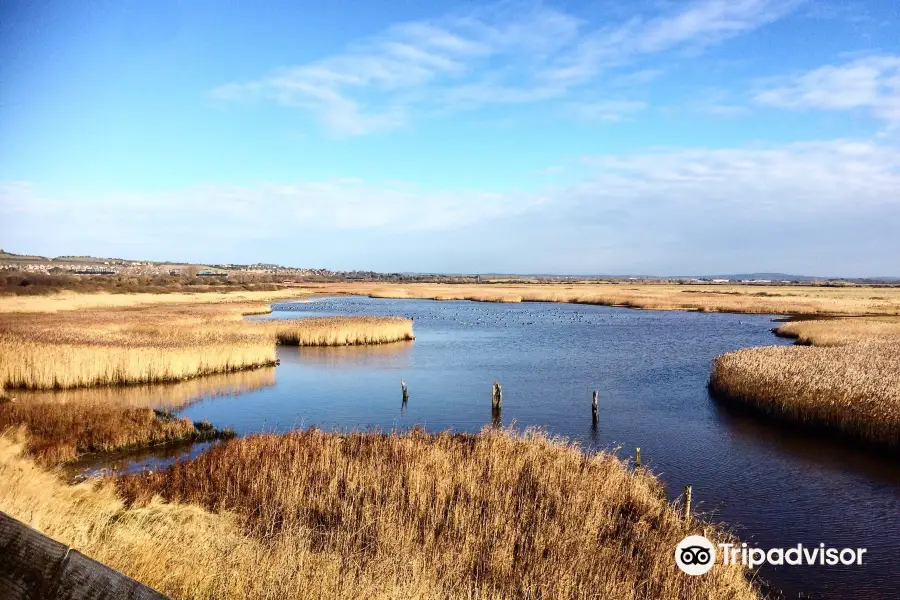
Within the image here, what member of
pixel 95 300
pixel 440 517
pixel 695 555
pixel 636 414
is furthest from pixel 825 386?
pixel 95 300

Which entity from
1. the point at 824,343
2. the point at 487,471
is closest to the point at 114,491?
the point at 487,471

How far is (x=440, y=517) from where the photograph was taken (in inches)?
345

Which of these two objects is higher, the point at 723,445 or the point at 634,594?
the point at 634,594

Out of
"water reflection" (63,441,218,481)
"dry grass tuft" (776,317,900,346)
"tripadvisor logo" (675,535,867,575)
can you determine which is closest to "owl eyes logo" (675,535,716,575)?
"tripadvisor logo" (675,535,867,575)

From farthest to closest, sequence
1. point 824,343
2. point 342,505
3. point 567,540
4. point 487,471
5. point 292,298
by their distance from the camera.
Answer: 1. point 292,298
2. point 824,343
3. point 487,471
4. point 342,505
5. point 567,540

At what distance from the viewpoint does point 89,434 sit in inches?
602

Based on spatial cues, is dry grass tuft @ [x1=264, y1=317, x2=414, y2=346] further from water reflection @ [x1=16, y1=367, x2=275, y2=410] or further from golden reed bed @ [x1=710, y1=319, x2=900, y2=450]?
golden reed bed @ [x1=710, y1=319, x2=900, y2=450]

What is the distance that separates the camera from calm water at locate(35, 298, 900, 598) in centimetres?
1130

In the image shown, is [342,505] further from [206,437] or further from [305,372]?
[305,372]

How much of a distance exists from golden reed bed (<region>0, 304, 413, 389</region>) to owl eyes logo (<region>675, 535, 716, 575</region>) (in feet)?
71.8

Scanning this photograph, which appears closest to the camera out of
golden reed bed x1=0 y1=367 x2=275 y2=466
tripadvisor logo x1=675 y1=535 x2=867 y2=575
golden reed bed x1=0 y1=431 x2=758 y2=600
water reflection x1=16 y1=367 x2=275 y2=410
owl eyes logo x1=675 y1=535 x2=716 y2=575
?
golden reed bed x1=0 y1=431 x2=758 y2=600

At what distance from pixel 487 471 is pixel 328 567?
17.6ft

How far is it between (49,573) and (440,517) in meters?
7.21

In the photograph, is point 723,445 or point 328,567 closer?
point 328,567
